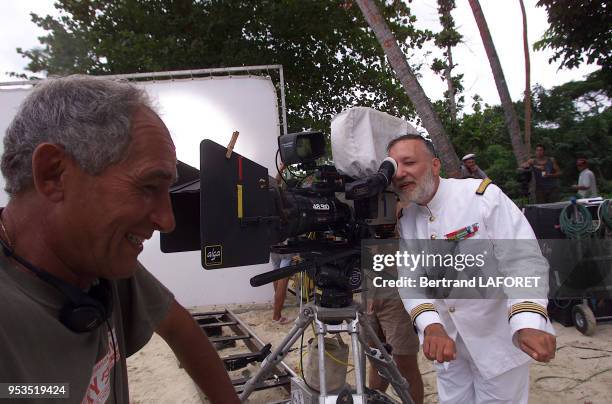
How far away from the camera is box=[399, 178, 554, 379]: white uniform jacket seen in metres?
1.77

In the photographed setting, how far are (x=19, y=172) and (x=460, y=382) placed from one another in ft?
6.42

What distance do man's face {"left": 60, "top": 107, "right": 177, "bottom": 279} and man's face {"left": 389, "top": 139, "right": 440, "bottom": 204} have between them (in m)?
1.22

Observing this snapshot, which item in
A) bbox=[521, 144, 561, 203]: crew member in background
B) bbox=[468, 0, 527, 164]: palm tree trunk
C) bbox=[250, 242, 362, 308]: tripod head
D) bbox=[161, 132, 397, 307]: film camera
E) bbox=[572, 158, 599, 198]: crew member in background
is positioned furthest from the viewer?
bbox=[572, 158, 599, 198]: crew member in background

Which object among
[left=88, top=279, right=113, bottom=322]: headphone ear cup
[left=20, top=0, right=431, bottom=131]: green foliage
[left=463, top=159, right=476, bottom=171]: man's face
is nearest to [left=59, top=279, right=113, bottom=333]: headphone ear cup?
[left=88, top=279, right=113, bottom=322]: headphone ear cup

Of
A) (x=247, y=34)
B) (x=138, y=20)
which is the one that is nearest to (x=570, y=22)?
(x=247, y=34)

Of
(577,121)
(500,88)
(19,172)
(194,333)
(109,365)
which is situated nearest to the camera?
(19,172)

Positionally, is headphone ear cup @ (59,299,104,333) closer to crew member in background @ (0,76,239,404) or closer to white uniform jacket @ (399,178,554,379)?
crew member in background @ (0,76,239,404)

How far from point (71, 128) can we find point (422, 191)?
1498 millimetres

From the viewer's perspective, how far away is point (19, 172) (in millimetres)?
798

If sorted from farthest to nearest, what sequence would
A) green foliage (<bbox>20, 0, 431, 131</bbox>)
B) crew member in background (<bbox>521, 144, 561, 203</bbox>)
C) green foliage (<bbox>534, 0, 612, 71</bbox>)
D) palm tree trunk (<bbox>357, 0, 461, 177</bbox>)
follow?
green foliage (<bbox>534, 0, 612, 71</bbox>) → green foliage (<bbox>20, 0, 431, 131</bbox>) → crew member in background (<bbox>521, 144, 561, 203</bbox>) → palm tree trunk (<bbox>357, 0, 461, 177</bbox>)

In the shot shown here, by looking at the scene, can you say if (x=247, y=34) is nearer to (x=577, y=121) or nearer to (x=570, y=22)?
(x=570, y=22)

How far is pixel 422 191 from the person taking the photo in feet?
6.32

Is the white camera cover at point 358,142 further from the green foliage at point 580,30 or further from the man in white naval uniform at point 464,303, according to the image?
the green foliage at point 580,30

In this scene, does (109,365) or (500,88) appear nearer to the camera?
(109,365)
